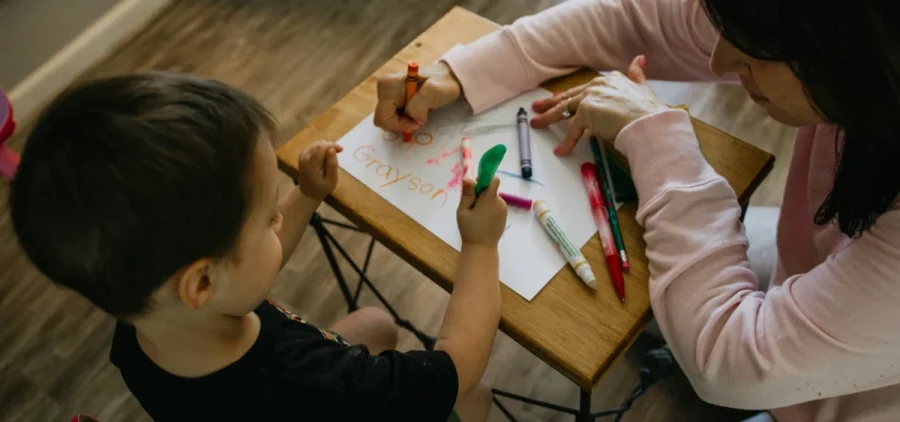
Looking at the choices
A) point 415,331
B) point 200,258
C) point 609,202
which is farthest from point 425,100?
point 415,331

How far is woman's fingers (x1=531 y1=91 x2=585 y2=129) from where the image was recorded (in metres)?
0.85

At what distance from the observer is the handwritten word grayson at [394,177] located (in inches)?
32.9

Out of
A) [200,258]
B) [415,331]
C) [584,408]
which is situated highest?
[200,258]

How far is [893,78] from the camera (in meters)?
0.50

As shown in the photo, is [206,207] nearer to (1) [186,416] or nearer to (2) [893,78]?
(1) [186,416]

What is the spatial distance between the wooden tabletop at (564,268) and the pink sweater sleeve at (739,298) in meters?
0.04

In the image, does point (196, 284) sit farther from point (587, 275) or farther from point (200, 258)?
point (587, 275)

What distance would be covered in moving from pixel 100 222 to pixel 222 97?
0.14 meters

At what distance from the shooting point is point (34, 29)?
1.93 meters

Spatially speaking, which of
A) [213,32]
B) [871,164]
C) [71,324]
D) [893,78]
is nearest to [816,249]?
[871,164]

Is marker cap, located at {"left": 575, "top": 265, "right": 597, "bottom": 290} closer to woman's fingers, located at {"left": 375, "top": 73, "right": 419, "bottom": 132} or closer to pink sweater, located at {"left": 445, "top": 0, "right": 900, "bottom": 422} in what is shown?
pink sweater, located at {"left": 445, "top": 0, "right": 900, "bottom": 422}

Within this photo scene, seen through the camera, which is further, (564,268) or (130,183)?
(564,268)

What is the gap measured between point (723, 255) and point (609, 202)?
15 cm

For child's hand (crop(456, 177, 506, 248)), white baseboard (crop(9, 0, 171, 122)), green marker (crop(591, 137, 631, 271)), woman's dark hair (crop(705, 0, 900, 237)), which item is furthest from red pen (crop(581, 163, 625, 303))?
white baseboard (crop(9, 0, 171, 122))
